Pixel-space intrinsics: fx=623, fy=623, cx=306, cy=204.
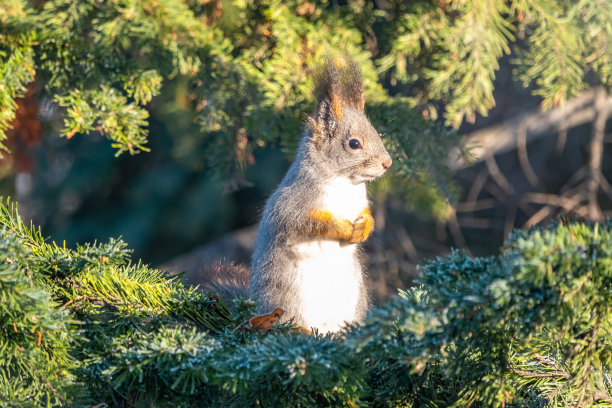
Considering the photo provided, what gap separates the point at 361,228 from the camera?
4.81ft

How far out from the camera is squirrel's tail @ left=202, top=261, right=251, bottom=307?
154cm

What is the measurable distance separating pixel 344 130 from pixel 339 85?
0.38 feet

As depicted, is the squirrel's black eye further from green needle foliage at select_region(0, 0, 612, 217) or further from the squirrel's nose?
green needle foliage at select_region(0, 0, 612, 217)

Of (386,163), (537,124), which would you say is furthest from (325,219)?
(537,124)

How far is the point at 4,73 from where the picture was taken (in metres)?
1.45

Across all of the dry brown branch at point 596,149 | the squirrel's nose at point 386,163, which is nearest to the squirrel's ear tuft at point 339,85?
the squirrel's nose at point 386,163

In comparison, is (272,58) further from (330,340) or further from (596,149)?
(596,149)

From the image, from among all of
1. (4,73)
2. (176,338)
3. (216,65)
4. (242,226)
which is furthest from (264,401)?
(242,226)

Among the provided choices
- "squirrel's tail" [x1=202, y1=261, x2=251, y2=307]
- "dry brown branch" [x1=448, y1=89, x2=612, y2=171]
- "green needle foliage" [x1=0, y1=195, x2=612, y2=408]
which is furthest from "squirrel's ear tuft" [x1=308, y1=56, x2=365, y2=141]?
"dry brown branch" [x1=448, y1=89, x2=612, y2=171]

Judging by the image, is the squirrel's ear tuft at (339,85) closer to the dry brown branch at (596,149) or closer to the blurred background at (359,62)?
the blurred background at (359,62)

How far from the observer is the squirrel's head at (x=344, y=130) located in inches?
61.3

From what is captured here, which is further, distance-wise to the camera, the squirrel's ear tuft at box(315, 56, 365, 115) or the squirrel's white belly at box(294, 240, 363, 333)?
the squirrel's ear tuft at box(315, 56, 365, 115)

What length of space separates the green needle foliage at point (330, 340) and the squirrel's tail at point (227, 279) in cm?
43

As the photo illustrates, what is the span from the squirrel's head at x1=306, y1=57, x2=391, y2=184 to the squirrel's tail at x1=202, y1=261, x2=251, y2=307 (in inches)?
15.3
